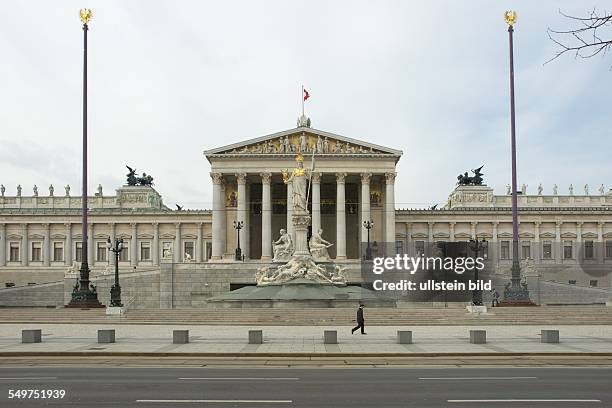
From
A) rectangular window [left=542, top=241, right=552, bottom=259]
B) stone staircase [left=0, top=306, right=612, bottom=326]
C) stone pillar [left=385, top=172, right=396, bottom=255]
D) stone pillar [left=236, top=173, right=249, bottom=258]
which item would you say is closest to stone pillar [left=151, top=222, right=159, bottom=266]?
stone pillar [left=236, top=173, right=249, bottom=258]

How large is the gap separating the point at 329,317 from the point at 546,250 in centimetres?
8040

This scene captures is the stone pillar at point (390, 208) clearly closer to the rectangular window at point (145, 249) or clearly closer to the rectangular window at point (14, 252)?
the rectangular window at point (145, 249)

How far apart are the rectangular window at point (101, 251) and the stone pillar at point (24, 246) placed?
34.5 ft

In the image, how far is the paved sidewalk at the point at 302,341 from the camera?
93.8ft

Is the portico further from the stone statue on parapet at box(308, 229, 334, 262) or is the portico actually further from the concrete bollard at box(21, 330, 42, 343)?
Result: the concrete bollard at box(21, 330, 42, 343)

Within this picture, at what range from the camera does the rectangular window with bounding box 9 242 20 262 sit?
119 m

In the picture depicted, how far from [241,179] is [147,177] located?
3354 centimetres

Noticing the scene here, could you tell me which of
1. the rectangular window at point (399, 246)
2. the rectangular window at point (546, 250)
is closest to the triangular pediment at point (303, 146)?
the rectangular window at point (399, 246)

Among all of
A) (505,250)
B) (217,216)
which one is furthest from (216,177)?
(505,250)

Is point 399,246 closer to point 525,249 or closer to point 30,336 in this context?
point 525,249
